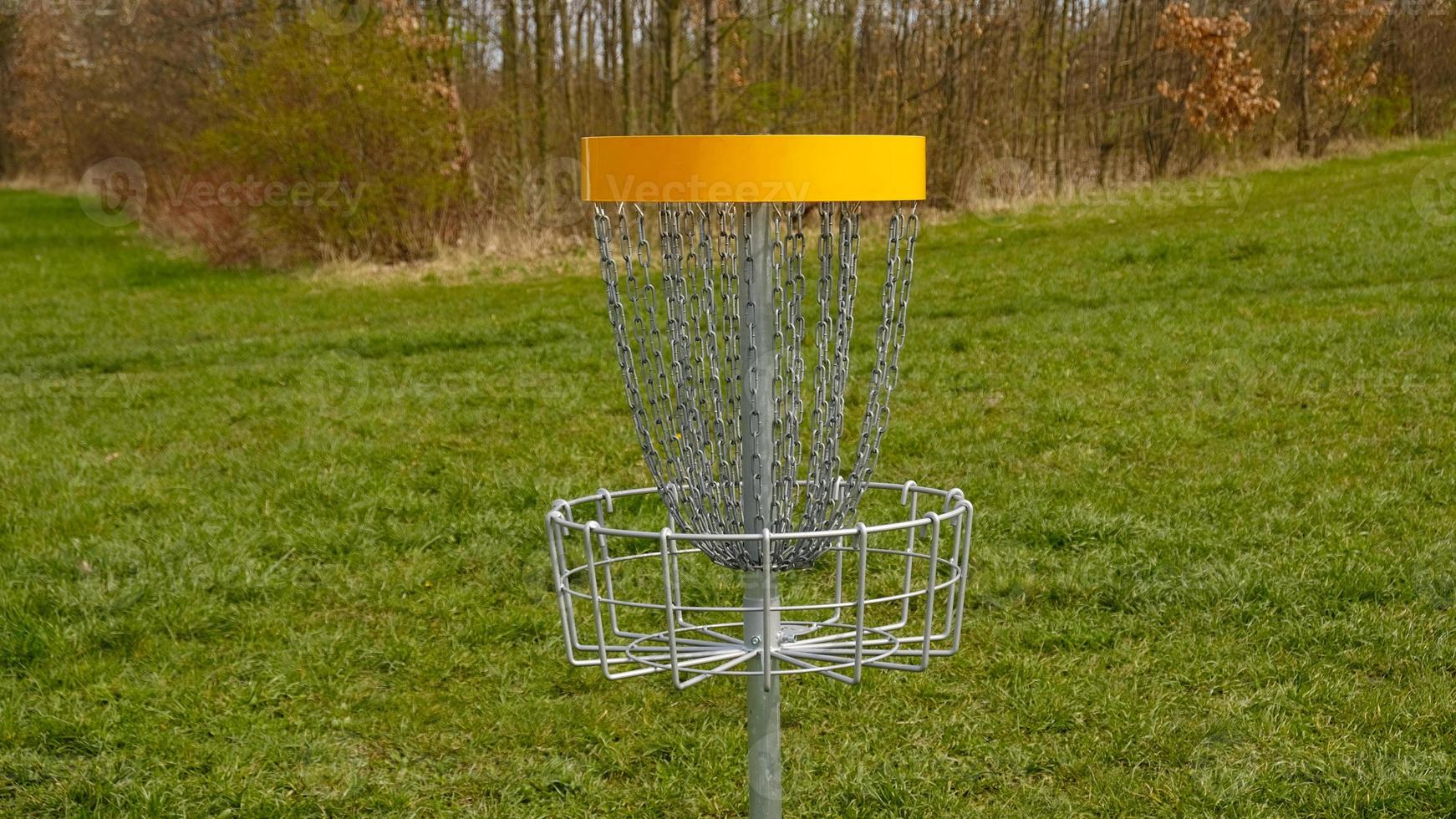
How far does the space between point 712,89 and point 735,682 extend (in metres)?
12.8

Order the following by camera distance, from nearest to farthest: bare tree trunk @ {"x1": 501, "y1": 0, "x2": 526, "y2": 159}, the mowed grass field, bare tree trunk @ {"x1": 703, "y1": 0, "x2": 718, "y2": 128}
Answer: the mowed grass field
bare tree trunk @ {"x1": 703, "y1": 0, "x2": 718, "y2": 128}
bare tree trunk @ {"x1": 501, "y1": 0, "x2": 526, "y2": 159}

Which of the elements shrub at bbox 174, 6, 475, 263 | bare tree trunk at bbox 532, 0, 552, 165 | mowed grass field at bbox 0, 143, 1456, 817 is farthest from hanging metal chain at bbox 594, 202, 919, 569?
bare tree trunk at bbox 532, 0, 552, 165

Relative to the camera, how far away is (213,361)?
980cm

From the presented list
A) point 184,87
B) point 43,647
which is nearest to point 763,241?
point 43,647

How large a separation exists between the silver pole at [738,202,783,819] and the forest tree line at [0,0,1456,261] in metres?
14.1

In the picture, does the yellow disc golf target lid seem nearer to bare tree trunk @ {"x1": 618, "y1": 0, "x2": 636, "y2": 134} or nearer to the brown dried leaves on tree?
bare tree trunk @ {"x1": 618, "y1": 0, "x2": 636, "y2": 134}

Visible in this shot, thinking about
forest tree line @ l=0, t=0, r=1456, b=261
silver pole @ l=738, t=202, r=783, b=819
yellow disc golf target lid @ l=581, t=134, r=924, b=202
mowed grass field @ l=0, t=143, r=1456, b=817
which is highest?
forest tree line @ l=0, t=0, r=1456, b=261

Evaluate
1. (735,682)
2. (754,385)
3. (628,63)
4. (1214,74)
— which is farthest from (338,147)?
(754,385)

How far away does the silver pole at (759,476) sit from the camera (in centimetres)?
196

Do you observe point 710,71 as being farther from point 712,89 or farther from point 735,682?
A: point 735,682

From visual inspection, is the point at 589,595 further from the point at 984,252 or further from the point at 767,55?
the point at 767,55

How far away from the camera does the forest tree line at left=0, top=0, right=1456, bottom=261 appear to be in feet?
50.7

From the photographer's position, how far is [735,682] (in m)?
4.07

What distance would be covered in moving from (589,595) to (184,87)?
2464 cm
